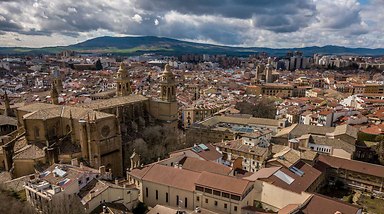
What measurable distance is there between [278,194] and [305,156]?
1244cm

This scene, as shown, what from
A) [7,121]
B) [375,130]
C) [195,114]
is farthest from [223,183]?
[195,114]

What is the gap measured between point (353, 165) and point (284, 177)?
1420 cm

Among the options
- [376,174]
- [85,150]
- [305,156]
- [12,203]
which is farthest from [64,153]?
[376,174]

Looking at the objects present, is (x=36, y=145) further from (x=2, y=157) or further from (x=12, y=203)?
(x=12, y=203)

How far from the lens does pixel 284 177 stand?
34531 mm

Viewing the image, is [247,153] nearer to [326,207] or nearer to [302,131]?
[302,131]

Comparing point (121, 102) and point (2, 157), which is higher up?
point (121, 102)

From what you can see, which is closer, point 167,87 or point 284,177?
point 284,177

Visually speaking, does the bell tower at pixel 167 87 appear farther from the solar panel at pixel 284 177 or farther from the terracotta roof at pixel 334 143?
the solar panel at pixel 284 177

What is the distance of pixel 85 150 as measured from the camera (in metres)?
37.2

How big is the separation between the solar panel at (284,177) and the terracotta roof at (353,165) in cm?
1131

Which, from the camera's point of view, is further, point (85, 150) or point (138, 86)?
point (138, 86)

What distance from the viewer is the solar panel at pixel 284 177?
34156mm

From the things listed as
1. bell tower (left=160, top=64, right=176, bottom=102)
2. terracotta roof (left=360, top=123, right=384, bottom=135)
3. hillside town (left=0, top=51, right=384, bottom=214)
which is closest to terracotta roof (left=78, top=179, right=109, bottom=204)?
hillside town (left=0, top=51, right=384, bottom=214)
